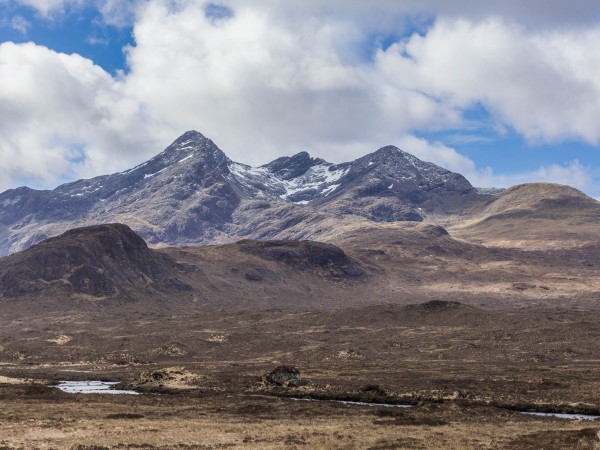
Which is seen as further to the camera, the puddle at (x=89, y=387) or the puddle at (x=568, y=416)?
the puddle at (x=89, y=387)

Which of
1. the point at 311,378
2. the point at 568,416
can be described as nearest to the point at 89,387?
the point at 311,378

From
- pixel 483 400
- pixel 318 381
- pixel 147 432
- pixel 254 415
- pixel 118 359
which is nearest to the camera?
pixel 147 432

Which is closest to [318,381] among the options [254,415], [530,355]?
[254,415]

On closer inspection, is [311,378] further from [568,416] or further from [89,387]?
[568,416]

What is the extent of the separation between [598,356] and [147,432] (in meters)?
83.9

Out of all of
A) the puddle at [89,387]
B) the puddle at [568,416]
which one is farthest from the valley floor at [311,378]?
the puddle at [89,387]

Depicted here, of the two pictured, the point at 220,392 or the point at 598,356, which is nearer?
the point at 220,392

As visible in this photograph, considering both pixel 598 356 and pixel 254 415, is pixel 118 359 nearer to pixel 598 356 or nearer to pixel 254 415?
pixel 254 415

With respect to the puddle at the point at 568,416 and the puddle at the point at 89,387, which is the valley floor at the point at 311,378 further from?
the puddle at the point at 89,387

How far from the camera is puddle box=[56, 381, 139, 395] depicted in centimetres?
8912

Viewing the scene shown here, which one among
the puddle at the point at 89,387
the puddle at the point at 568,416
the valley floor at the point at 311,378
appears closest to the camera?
the valley floor at the point at 311,378

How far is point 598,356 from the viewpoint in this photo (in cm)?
11694

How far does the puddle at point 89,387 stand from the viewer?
89125 millimetres

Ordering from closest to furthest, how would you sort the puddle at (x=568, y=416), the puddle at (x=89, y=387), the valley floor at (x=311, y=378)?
1. the valley floor at (x=311, y=378)
2. the puddle at (x=568, y=416)
3. the puddle at (x=89, y=387)
